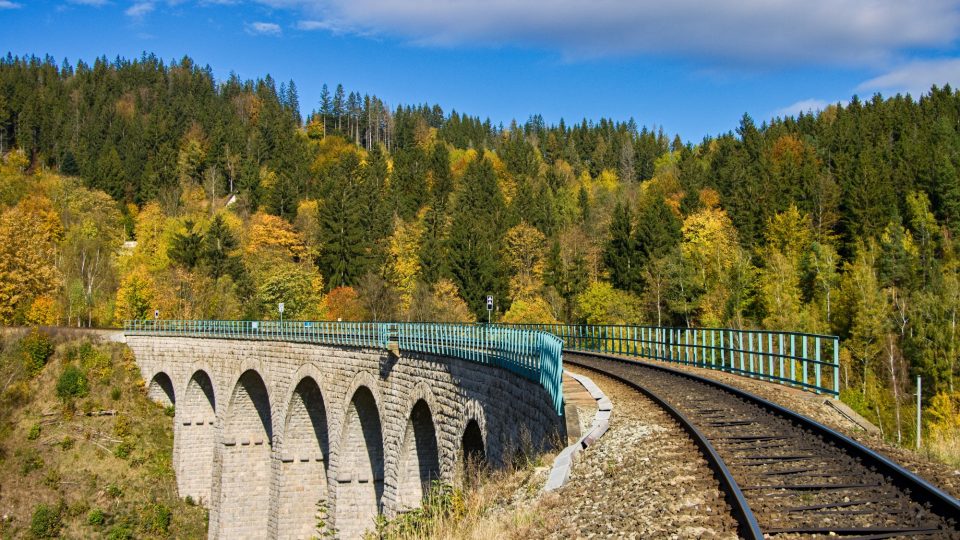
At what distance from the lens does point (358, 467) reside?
1200 inches

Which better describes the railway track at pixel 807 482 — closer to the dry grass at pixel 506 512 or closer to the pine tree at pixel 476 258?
the dry grass at pixel 506 512

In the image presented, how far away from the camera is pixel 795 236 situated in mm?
61906

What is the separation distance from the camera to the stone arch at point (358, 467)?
30.0 meters

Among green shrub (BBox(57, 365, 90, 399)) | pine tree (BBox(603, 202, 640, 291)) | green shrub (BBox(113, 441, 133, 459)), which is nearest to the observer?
green shrub (BBox(113, 441, 133, 459))

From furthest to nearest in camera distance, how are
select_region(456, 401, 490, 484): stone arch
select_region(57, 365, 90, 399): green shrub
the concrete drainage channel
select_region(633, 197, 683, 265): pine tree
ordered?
select_region(633, 197, 683, 265): pine tree → select_region(57, 365, 90, 399): green shrub → select_region(456, 401, 490, 484): stone arch → the concrete drainage channel

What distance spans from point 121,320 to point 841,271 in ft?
187

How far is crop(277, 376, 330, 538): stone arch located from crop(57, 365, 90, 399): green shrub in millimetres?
23063

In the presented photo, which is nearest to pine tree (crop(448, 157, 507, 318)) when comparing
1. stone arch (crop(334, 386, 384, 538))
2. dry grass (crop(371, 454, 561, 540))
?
stone arch (crop(334, 386, 384, 538))

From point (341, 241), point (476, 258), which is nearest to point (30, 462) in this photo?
point (341, 241)

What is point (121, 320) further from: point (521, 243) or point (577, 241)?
point (577, 241)

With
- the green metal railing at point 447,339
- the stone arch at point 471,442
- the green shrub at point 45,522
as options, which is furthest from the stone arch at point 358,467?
the green shrub at point 45,522

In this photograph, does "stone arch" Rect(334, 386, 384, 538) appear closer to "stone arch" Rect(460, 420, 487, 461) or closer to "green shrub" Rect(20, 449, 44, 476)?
"stone arch" Rect(460, 420, 487, 461)

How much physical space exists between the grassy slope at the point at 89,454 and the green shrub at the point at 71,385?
35 centimetres

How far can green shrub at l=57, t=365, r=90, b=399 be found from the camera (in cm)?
5169
